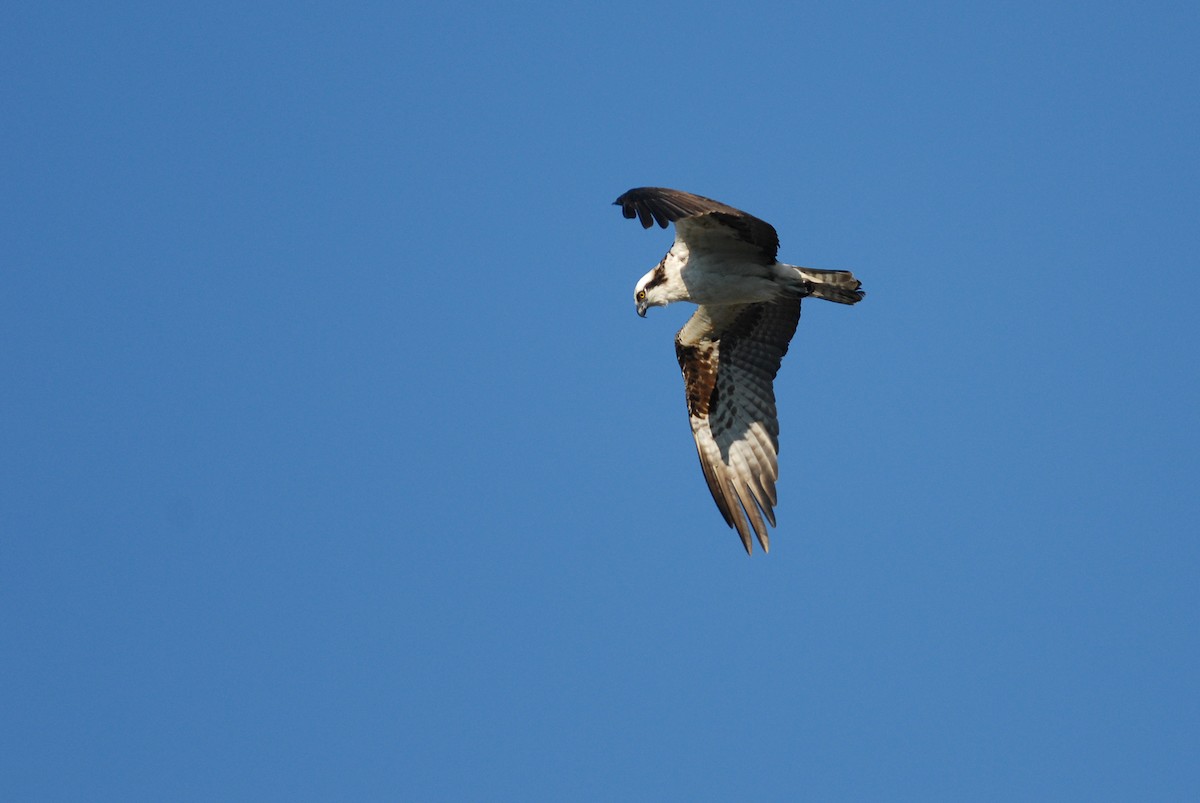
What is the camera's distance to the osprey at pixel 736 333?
483 inches

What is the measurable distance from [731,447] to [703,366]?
2.95 feet

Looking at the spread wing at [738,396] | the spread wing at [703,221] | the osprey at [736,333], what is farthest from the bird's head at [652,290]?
the spread wing at [738,396]

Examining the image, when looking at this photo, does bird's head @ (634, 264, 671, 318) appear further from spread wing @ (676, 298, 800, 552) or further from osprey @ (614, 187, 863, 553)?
spread wing @ (676, 298, 800, 552)

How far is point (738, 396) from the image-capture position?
13789mm

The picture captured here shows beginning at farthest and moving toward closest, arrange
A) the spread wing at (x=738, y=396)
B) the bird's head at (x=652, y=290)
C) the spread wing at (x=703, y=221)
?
1. the spread wing at (x=738, y=396)
2. the bird's head at (x=652, y=290)
3. the spread wing at (x=703, y=221)

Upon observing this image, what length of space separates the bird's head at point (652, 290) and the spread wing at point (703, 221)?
50 centimetres

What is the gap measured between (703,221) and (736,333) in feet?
7.01

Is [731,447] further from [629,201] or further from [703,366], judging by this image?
[629,201]

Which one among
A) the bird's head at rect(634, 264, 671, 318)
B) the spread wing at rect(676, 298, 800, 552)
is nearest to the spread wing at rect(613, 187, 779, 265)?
the bird's head at rect(634, 264, 671, 318)

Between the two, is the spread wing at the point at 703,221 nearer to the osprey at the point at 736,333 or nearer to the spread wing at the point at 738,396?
the osprey at the point at 736,333

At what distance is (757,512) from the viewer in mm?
13273

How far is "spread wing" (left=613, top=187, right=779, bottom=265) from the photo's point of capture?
35.1 ft

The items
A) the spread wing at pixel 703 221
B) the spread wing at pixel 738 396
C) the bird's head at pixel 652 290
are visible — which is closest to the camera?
the spread wing at pixel 703 221

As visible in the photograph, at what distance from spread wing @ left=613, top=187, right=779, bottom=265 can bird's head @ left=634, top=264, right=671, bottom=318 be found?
505 millimetres
